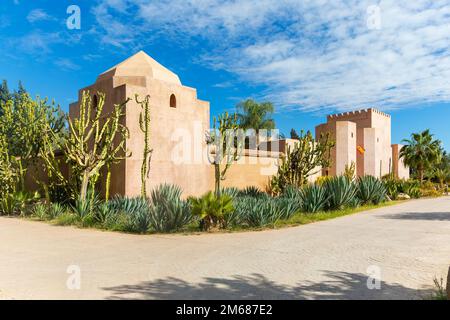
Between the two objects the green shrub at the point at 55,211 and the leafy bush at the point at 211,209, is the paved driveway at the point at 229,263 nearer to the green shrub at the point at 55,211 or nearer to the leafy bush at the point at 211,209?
the leafy bush at the point at 211,209

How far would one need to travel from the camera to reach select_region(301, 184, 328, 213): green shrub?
12.2 metres

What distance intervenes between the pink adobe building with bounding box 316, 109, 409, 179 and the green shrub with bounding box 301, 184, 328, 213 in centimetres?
1370

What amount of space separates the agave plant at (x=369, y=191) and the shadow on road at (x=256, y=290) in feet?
36.0

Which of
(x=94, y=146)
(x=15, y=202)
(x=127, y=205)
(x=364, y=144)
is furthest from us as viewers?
(x=364, y=144)

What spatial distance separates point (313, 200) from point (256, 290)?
8.20m

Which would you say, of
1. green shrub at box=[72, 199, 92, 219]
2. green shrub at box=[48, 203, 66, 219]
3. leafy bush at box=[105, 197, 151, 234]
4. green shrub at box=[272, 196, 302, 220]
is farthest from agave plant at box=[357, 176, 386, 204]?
green shrub at box=[48, 203, 66, 219]

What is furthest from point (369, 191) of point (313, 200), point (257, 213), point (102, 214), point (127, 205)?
point (102, 214)

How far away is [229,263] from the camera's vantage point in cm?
586

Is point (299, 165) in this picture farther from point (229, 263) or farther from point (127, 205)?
point (229, 263)

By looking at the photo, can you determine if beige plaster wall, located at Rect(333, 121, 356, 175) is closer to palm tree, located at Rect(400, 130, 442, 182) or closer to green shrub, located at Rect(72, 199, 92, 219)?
palm tree, located at Rect(400, 130, 442, 182)

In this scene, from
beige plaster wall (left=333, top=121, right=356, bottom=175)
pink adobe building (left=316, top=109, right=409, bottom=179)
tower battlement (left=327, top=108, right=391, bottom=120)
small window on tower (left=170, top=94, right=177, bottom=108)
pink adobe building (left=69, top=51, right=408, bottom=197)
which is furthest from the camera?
tower battlement (left=327, top=108, right=391, bottom=120)

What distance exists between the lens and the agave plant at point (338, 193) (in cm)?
1292

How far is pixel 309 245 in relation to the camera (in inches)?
285
